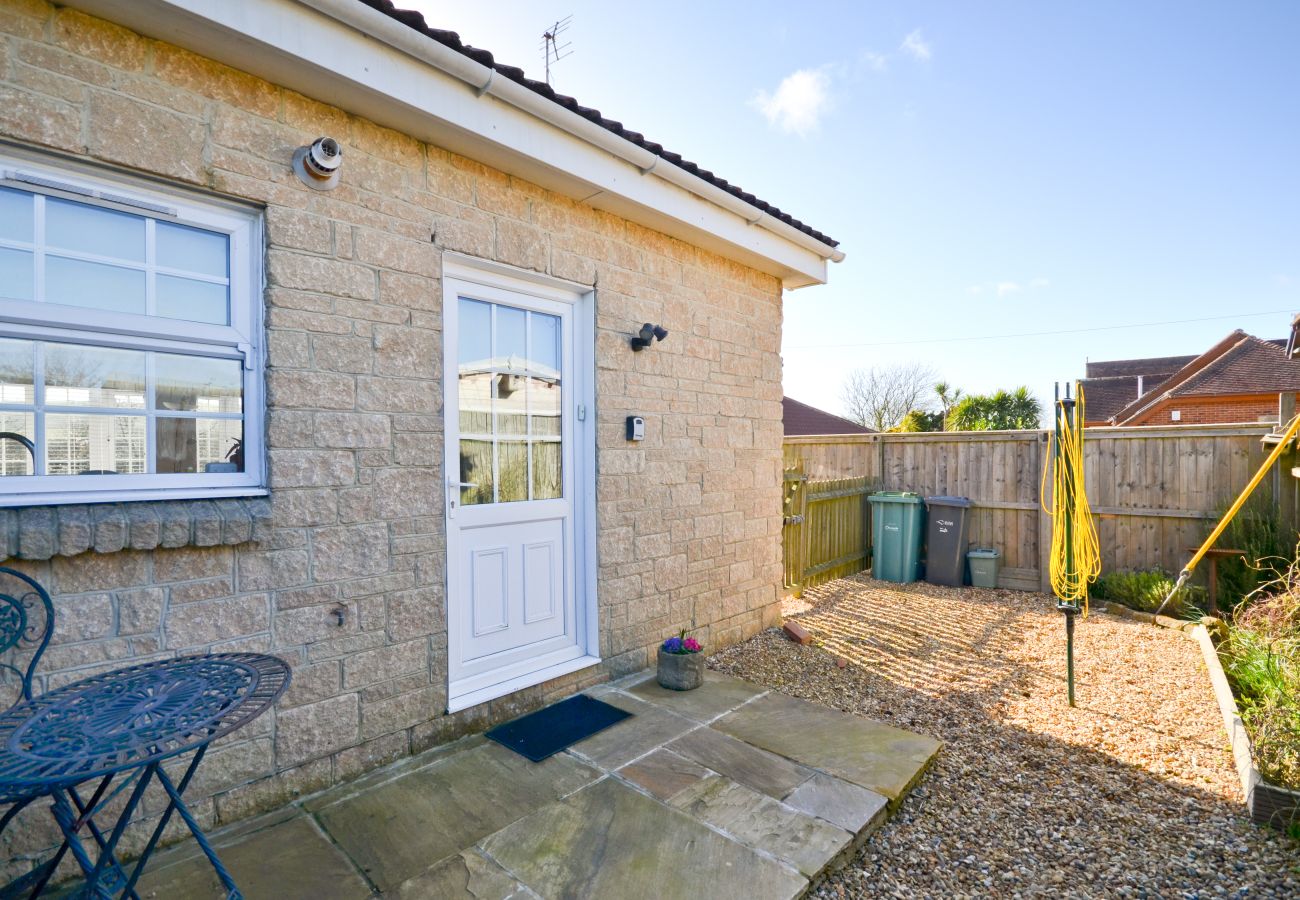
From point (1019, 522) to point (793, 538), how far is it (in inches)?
115

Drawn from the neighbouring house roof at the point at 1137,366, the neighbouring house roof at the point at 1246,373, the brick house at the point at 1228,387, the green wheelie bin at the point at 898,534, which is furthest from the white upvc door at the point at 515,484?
the neighbouring house roof at the point at 1137,366

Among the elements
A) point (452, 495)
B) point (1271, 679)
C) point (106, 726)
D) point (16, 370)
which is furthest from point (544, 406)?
point (1271, 679)

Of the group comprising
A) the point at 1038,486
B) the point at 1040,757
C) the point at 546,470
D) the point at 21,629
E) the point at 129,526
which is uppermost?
the point at 546,470

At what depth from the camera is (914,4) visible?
5.38 m

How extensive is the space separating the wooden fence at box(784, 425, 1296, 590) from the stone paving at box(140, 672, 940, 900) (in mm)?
3669

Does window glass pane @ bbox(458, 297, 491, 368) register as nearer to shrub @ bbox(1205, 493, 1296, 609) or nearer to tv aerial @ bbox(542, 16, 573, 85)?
tv aerial @ bbox(542, 16, 573, 85)

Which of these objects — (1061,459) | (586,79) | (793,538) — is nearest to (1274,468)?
(1061,459)

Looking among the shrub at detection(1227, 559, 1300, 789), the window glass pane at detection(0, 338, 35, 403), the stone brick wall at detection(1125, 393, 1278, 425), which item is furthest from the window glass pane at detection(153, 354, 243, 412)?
the stone brick wall at detection(1125, 393, 1278, 425)

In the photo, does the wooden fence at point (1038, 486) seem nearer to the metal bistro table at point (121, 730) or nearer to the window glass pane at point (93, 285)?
the metal bistro table at point (121, 730)

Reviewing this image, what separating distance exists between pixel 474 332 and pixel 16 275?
1768 mm

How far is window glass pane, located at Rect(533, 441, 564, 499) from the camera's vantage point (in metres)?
3.62

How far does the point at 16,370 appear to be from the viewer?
2.03 meters

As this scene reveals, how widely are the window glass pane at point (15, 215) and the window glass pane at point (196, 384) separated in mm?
530

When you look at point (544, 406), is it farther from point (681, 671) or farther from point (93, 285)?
point (93, 285)
